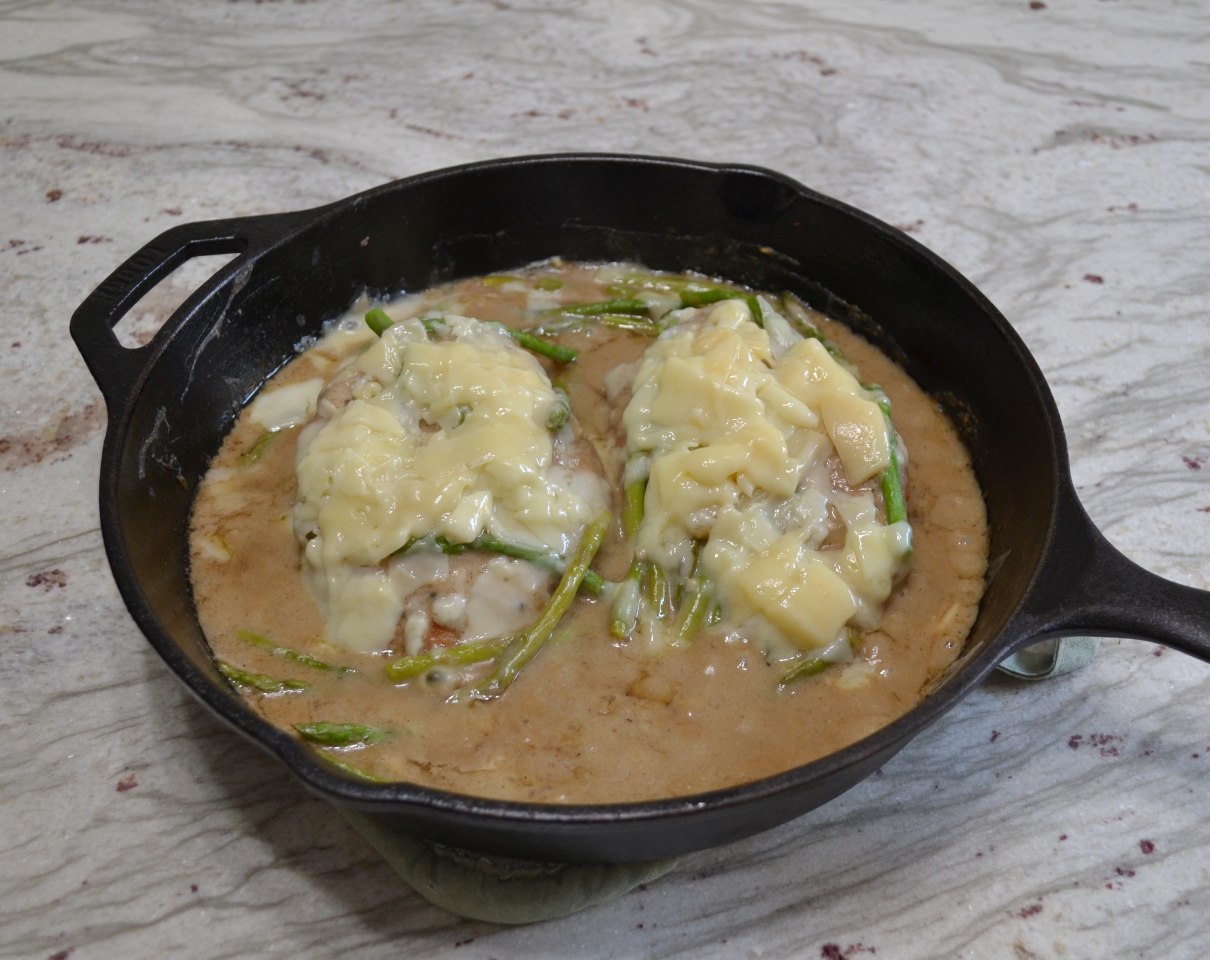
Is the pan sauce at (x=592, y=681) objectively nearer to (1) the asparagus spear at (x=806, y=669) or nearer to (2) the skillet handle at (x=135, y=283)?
(1) the asparagus spear at (x=806, y=669)

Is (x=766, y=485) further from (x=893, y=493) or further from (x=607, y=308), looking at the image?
(x=607, y=308)

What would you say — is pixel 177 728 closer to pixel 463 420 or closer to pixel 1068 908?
pixel 463 420

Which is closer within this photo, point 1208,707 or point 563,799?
point 563,799

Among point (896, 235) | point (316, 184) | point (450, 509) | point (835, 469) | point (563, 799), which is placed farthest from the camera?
point (316, 184)

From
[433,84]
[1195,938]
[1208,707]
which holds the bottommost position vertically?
[1195,938]

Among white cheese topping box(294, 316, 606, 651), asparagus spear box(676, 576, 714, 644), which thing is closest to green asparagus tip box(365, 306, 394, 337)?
white cheese topping box(294, 316, 606, 651)

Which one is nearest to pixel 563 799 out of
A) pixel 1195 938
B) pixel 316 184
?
pixel 1195 938
